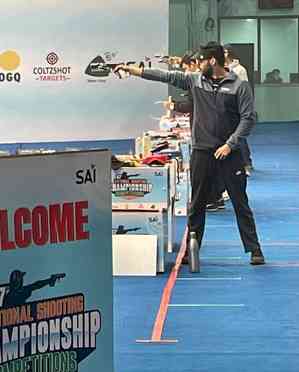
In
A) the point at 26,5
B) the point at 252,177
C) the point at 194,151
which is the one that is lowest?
the point at 252,177

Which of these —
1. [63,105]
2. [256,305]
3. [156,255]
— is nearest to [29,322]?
[256,305]

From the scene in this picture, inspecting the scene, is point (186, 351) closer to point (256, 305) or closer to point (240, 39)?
point (256, 305)

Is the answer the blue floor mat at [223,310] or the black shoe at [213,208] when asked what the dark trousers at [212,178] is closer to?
the blue floor mat at [223,310]

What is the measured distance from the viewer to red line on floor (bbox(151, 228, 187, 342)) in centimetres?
652

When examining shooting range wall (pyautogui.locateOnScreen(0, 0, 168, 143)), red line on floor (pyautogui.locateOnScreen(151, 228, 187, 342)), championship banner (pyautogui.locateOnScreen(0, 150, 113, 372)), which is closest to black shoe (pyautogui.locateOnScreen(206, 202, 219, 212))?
red line on floor (pyautogui.locateOnScreen(151, 228, 187, 342))

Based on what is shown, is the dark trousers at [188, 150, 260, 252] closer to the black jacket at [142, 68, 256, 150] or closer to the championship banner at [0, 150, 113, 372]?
the black jacket at [142, 68, 256, 150]

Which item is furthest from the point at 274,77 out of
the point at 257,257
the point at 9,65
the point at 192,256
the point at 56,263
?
the point at 56,263

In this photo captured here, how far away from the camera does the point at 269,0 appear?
31.2 metres

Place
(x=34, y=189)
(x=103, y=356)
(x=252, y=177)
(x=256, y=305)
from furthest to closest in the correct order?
(x=252, y=177)
(x=256, y=305)
(x=103, y=356)
(x=34, y=189)

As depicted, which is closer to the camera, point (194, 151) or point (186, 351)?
point (186, 351)

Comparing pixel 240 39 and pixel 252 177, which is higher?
pixel 240 39

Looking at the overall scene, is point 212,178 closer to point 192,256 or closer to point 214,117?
point 214,117

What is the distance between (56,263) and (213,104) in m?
4.99

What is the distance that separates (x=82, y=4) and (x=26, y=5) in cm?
114
